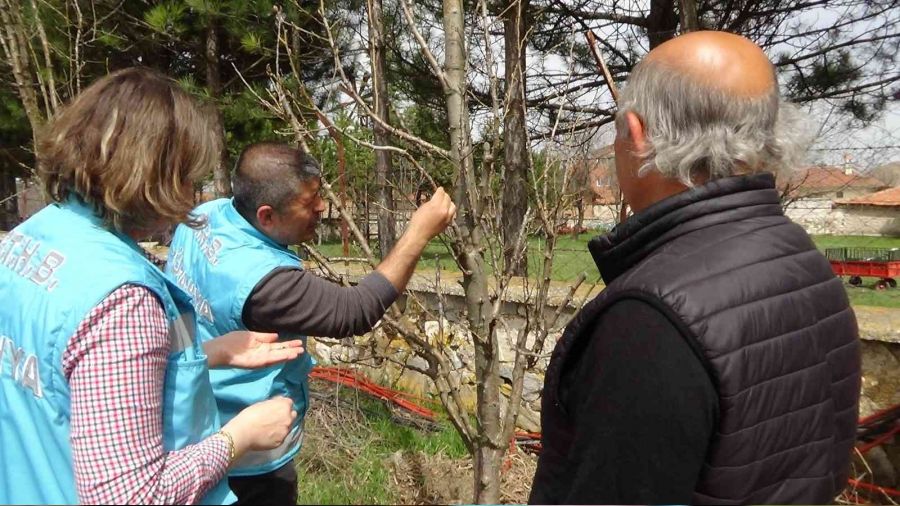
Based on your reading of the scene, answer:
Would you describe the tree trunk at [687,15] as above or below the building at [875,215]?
above

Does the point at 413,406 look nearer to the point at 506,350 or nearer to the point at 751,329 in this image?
the point at 506,350

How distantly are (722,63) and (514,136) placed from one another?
4.58 metres

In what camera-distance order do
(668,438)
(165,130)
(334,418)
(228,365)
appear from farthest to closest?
(334,418) < (228,365) < (165,130) < (668,438)

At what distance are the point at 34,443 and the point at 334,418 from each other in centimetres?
318

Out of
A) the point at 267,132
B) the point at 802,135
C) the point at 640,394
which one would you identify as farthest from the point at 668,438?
the point at 267,132

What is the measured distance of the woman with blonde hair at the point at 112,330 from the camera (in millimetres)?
1023

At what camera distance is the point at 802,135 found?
4.01ft

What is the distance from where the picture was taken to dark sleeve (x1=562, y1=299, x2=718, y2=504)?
3.15 feet

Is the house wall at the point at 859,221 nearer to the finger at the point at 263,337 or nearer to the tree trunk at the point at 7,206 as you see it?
the tree trunk at the point at 7,206

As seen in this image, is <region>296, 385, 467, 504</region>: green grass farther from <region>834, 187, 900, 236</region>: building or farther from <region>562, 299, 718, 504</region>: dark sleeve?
<region>834, 187, 900, 236</region>: building

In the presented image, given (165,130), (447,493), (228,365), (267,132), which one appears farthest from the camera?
(267,132)

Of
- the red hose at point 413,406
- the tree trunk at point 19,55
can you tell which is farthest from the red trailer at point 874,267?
the tree trunk at point 19,55

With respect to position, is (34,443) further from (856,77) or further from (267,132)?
(267,132)

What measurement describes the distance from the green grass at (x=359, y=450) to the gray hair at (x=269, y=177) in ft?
4.60
